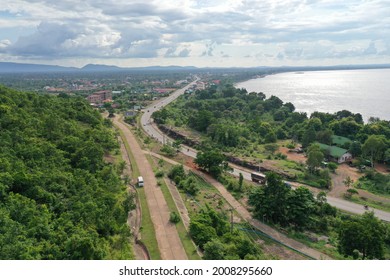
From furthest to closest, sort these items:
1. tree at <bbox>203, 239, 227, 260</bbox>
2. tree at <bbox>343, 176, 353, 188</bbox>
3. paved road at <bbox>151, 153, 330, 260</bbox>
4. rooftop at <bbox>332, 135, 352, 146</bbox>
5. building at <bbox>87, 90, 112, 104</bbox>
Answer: building at <bbox>87, 90, 112, 104</bbox>, rooftop at <bbox>332, 135, 352, 146</bbox>, tree at <bbox>343, 176, 353, 188</bbox>, paved road at <bbox>151, 153, 330, 260</bbox>, tree at <bbox>203, 239, 227, 260</bbox>

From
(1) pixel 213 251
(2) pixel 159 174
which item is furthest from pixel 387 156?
(1) pixel 213 251

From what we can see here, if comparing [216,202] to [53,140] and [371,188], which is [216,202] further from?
[371,188]

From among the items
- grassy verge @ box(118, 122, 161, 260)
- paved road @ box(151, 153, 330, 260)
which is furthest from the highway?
grassy verge @ box(118, 122, 161, 260)

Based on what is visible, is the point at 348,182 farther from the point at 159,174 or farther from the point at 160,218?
the point at 160,218

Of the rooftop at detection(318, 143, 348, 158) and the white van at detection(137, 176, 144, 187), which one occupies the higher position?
the rooftop at detection(318, 143, 348, 158)

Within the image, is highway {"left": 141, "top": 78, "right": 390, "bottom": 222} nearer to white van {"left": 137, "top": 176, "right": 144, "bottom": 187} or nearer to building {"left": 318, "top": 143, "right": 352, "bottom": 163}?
building {"left": 318, "top": 143, "right": 352, "bottom": 163}

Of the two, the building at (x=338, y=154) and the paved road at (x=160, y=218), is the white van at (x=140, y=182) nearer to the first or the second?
the paved road at (x=160, y=218)

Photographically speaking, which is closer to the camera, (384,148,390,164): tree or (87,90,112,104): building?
(384,148,390,164): tree
